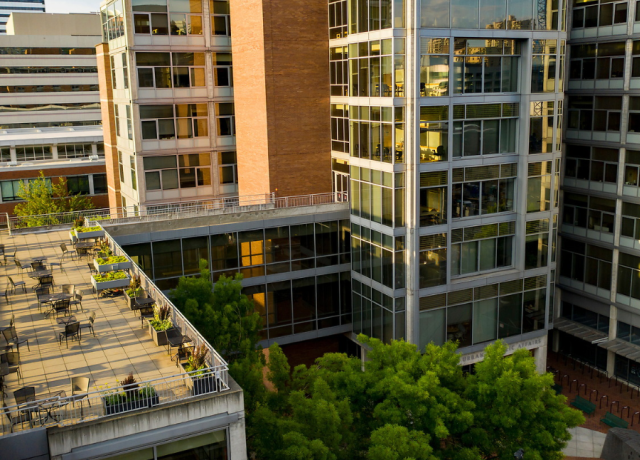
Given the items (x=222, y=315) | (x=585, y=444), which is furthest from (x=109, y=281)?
(x=585, y=444)

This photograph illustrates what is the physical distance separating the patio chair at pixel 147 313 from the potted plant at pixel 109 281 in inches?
83.3

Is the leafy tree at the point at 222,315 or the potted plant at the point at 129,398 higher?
the potted plant at the point at 129,398

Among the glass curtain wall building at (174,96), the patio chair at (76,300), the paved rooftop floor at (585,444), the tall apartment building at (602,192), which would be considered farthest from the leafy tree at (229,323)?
the tall apartment building at (602,192)

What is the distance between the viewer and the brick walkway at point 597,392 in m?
32.8

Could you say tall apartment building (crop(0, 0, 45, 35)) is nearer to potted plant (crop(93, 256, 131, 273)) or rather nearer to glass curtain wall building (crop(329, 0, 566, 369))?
glass curtain wall building (crop(329, 0, 566, 369))

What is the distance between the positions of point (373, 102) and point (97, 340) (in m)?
17.0

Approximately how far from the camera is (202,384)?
50.9 feet

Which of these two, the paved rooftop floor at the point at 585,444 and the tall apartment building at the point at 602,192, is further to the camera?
the tall apartment building at the point at 602,192

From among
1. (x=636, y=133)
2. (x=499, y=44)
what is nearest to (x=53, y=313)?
(x=499, y=44)

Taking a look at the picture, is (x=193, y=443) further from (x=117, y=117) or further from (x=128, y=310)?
(x=117, y=117)

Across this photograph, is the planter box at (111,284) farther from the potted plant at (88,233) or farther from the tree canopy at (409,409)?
the potted plant at (88,233)

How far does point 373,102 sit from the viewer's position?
30.5m

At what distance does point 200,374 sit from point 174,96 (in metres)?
26.3

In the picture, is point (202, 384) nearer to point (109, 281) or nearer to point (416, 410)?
point (416, 410)
